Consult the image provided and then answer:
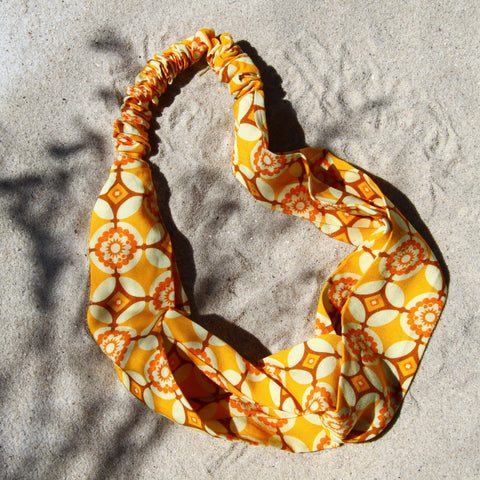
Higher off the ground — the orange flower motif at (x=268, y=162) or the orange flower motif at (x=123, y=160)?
the orange flower motif at (x=268, y=162)

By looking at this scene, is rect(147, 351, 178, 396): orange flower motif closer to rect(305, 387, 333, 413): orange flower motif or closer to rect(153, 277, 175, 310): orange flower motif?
rect(153, 277, 175, 310): orange flower motif

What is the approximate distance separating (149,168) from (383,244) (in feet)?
3.10

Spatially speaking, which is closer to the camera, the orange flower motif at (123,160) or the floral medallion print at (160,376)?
the floral medallion print at (160,376)

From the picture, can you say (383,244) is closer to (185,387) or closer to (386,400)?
(386,400)

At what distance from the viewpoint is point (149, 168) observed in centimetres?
175

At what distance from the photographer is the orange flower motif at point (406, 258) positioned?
1.67 m

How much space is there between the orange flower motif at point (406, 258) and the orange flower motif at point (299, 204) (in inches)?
13.4

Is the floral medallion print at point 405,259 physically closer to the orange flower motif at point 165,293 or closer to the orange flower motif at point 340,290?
the orange flower motif at point 340,290

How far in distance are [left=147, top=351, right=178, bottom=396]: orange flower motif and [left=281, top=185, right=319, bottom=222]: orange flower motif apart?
29.0 inches

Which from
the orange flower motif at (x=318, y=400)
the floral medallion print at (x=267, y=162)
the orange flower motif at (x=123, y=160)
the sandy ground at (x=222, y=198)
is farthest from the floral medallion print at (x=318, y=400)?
the orange flower motif at (x=123, y=160)

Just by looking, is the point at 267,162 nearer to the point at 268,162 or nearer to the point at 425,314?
the point at 268,162

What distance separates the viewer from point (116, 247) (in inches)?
66.0

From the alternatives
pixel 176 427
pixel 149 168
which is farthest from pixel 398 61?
pixel 176 427

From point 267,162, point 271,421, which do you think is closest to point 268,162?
point 267,162
